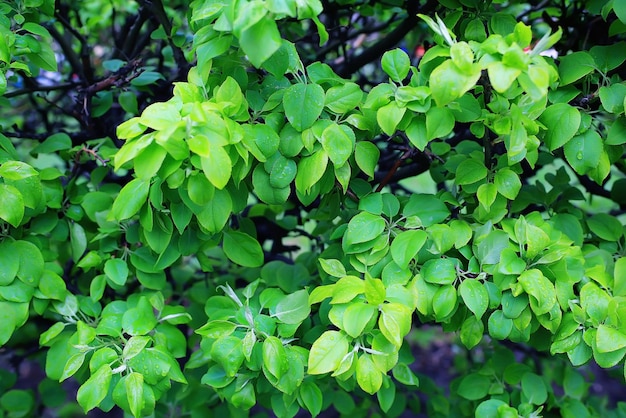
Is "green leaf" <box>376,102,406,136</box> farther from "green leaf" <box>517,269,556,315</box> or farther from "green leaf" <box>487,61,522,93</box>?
"green leaf" <box>517,269,556,315</box>

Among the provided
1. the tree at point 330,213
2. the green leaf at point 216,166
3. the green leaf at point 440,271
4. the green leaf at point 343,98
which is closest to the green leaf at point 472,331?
the tree at point 330,213

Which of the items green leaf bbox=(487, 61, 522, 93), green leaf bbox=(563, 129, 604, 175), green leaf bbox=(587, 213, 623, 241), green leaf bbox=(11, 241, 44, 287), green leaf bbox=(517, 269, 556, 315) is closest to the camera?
green leaf bbox=(487, 61, 522, 93)

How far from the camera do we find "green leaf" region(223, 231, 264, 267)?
132 cm

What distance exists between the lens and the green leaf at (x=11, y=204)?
112 cm

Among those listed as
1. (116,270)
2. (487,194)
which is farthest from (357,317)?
(116,270)

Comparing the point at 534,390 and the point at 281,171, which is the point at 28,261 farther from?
the point at 534,390

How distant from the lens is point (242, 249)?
1.33 metres

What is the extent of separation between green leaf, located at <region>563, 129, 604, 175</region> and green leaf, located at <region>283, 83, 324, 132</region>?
1.63 ft

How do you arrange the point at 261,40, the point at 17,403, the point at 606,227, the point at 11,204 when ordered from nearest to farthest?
the point at 261,40, the point at 11,204, the point at 606,227, the point at 17,403

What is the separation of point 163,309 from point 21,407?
0.77 metres

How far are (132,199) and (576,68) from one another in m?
0.87

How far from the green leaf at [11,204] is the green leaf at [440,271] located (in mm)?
754

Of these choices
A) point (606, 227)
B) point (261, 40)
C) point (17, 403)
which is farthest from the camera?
point (17, 403)

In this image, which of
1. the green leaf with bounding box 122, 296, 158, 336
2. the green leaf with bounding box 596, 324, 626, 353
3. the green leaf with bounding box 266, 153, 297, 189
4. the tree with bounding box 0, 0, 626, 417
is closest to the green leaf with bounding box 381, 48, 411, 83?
the tree with bounding box 0, 0, 626, 417
